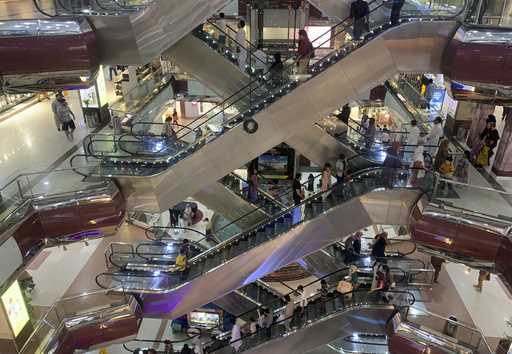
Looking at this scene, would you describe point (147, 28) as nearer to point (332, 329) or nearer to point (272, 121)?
point (272, 121)

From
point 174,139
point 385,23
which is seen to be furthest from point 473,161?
point 174,139

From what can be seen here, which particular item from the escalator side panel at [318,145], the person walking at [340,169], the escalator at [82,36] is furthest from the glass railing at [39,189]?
the person walking at [340,169]

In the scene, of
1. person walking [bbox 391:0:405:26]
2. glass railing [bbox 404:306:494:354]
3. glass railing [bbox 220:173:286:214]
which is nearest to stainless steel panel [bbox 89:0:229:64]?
person walking [bbox 391:0:405:26]

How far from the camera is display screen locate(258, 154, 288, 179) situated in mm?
18042

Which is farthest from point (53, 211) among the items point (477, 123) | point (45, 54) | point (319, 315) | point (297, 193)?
point (477, 123)

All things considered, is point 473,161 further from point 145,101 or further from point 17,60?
point 145,101

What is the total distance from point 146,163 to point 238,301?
5606mm

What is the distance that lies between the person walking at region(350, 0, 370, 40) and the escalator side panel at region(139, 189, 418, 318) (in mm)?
3509

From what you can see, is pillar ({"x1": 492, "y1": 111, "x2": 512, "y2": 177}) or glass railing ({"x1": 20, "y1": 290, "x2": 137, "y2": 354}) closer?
glass railing ({"x1": 20, "y1": 290, "x2": 137, "y2": 354})

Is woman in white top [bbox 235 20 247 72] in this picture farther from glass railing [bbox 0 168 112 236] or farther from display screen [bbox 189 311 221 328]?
display screen [bbox 189 311 221 328]

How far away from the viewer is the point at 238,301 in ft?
42.8

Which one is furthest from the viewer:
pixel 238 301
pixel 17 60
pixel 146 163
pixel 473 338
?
pixel 238 301

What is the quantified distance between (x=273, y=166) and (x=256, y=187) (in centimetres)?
613

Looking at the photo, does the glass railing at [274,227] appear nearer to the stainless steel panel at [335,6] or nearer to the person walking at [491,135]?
the person walking at [491,135]
